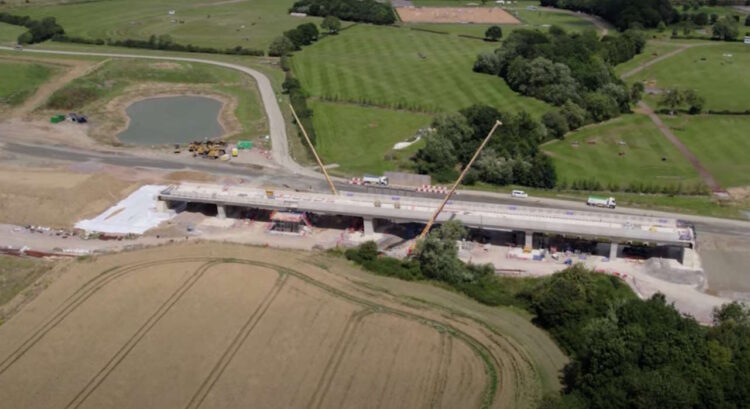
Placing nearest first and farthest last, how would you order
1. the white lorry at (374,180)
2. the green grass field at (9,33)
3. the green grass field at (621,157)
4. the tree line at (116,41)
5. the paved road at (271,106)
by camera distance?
the white lorry at (374,180), the green grass field at (621,157), the paved road at (271,106), the tree line at (116,41), the green grass field at (9,33)

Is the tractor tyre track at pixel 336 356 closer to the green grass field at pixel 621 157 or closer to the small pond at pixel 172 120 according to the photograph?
the green grass field at pixel 621 157

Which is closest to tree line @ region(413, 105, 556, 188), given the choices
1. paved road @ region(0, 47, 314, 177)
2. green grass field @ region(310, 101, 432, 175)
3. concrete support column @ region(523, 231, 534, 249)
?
green grass field @ region(310, 101, 432, 175)

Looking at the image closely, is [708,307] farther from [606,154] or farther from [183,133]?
[183,133]

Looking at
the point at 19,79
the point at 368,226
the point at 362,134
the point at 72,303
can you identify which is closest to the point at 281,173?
the point at 362,134

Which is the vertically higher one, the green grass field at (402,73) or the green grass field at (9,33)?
the green grass field at (9,33)

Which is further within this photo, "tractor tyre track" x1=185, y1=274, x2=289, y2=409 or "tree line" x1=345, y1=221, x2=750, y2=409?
"tractor tyre track" x1=185, y1=274, x2=289, y2=409

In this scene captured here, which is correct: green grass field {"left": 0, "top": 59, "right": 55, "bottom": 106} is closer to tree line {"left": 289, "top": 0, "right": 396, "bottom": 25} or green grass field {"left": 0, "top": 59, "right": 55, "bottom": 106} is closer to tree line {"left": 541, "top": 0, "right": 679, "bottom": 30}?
tree line {"left": 289, "top": 0, "right": 396, "bottom": 25}

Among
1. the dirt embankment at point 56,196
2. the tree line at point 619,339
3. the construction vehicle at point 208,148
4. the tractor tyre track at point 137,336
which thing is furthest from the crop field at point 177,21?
the tree line at point 619,339

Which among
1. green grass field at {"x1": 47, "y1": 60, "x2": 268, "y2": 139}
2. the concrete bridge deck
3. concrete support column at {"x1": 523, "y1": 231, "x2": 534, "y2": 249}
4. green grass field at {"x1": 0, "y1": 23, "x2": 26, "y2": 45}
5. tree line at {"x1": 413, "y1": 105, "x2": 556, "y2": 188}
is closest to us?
the concrete bridge deck
